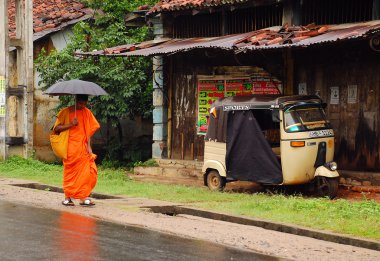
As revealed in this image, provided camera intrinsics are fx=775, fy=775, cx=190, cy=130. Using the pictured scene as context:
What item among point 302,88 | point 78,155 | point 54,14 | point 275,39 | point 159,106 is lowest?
point 78,155

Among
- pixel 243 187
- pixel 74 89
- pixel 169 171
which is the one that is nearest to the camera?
pixel 74 89

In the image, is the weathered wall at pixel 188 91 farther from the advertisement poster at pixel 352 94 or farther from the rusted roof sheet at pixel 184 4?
the advertisement poster at pixel 352 94

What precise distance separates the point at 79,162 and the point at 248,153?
3.65 meters

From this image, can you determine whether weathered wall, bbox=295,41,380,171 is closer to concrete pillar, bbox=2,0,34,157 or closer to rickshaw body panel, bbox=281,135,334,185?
rickshaw body panel, bbox=281,135,334,185

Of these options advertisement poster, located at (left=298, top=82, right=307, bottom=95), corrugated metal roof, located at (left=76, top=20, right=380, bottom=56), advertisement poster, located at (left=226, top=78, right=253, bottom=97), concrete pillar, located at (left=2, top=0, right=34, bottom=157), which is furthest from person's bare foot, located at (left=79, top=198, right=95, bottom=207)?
concrete pillar, located at (left=2, top=0, right=34, bottom=157)

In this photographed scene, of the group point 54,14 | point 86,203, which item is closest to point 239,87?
point 86,203

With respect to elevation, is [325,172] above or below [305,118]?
below

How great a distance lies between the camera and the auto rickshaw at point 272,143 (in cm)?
1420

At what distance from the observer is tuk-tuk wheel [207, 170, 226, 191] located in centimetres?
1538

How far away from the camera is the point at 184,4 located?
18281 millimetres

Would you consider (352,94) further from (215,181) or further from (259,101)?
(215,181)

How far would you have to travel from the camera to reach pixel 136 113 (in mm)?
21625

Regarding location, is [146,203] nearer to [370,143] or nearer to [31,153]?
[370,143]

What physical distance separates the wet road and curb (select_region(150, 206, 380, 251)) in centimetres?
160
